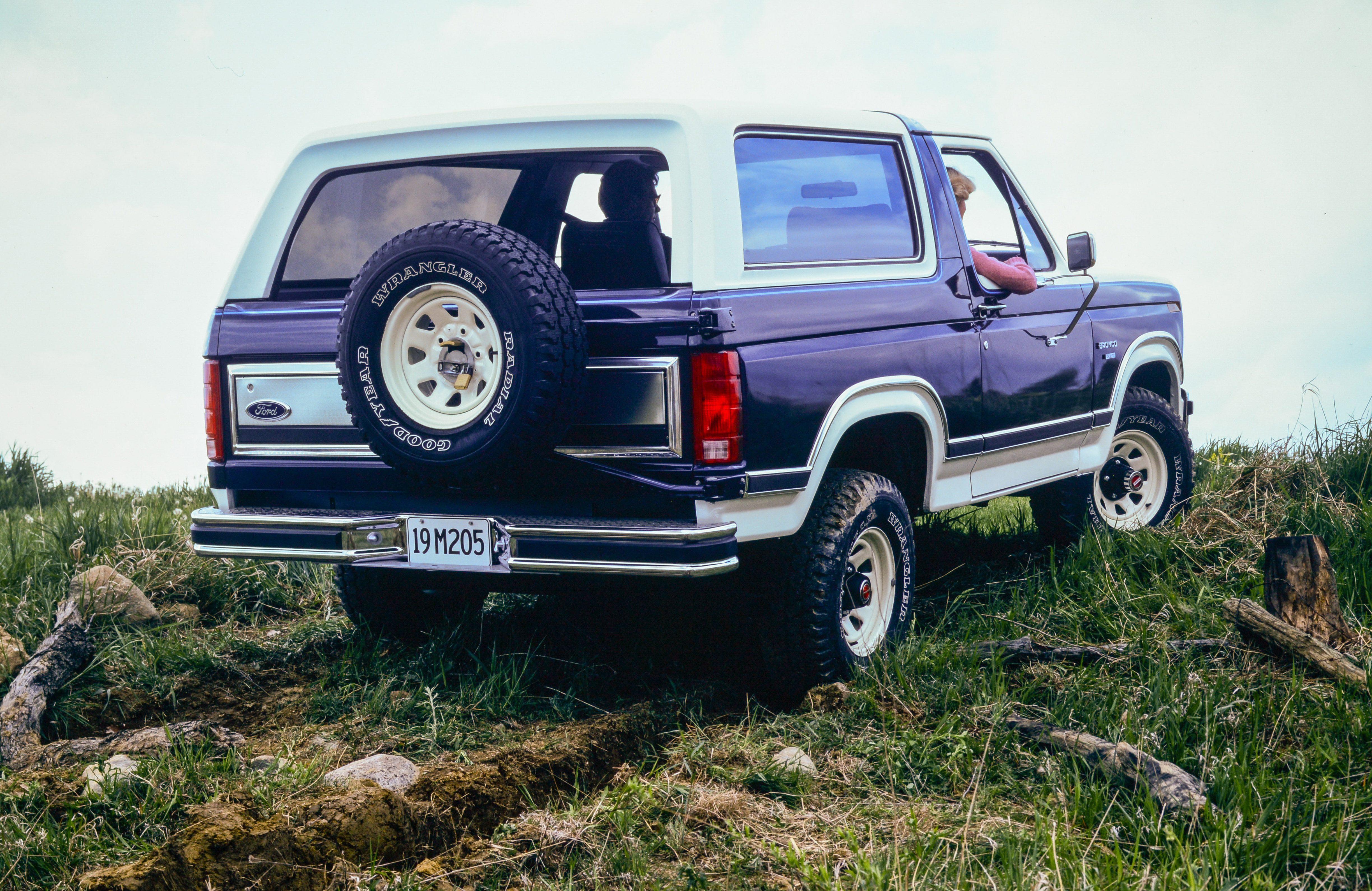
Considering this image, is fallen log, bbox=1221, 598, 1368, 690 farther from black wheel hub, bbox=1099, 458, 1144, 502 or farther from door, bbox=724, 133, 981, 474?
black wheel hub, bbox=1099, 458, 1144, 502

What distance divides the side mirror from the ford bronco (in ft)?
0.04

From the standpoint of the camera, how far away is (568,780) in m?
3.44

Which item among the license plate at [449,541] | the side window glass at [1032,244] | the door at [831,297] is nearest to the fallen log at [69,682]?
the license plate at [449,541]

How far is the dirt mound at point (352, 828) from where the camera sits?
2.65m

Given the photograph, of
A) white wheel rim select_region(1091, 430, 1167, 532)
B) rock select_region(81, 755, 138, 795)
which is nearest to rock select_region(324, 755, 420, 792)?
rock select_region(81, 755, 138, 795)

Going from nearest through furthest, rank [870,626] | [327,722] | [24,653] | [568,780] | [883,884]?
[883,884]
[568,780]
[327,722]
[870,626]
[24,653]

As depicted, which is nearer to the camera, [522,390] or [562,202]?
[522,390]

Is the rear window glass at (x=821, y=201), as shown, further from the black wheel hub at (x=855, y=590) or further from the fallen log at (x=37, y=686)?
the fallen log at (x=37, y=686)

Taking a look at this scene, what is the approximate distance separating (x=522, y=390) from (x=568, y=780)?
3.79 feet

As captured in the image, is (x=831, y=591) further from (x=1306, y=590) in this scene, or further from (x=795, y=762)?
Answer: (x=1306, y=590)

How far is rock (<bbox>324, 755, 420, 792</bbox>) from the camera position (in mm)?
3297

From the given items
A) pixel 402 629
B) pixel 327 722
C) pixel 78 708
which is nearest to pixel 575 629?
pixel 402 629

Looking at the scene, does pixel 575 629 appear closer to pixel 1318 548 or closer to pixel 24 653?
pixel 24 653

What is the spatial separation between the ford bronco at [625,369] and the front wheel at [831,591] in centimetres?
1
